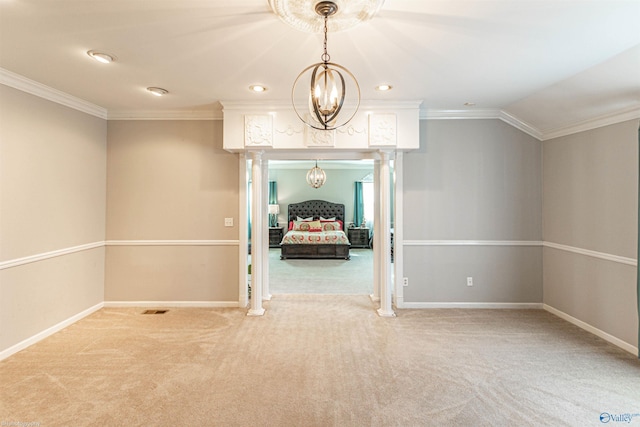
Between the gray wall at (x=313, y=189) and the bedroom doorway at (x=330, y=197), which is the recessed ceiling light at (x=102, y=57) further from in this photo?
the gray wall at (x=313, y=189)

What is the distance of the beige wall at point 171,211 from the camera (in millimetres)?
4035

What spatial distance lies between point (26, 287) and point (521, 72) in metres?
4.83

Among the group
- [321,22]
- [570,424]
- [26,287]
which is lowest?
[570,424]

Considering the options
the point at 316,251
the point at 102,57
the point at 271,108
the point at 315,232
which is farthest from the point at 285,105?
the point at 315,232

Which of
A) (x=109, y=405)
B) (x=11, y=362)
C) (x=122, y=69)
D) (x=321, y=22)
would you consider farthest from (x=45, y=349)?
(x=321, y=22)

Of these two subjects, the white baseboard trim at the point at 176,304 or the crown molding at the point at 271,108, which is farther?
→ the white baseboard trim at the point at 176,304

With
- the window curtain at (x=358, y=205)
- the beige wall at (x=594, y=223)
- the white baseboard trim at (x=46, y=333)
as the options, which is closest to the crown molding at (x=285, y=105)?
the beige wall at (x=594, y=223)

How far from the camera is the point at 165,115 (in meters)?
3.99

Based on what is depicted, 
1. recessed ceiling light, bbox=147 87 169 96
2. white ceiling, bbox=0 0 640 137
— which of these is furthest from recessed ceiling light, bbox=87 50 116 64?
recessed ceiling light, bbox=147 87 169 96

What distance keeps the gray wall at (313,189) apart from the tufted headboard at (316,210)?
171mm

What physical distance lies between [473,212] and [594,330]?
5.42ft

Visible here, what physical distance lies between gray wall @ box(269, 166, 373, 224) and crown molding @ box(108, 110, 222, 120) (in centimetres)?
572

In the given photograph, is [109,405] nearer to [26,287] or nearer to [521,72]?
[26,287]

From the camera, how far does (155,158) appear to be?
13.3 feet
